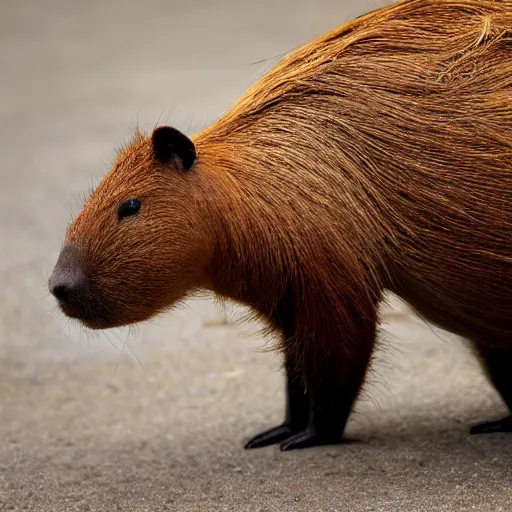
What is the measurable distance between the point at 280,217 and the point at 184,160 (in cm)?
40

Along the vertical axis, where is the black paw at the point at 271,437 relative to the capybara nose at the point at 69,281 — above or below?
below

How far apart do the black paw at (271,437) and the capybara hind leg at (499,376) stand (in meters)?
0.77

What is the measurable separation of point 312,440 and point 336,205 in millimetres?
1050

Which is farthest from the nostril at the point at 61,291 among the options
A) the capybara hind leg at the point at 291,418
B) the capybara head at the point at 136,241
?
the capybara hind leg at the point at 291,418

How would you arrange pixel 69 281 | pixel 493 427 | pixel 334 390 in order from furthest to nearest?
→ pixel 493 427
pixel 334 390
pixel 69 281

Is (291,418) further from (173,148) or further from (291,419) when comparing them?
(173,148)

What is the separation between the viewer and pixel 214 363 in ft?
19.9

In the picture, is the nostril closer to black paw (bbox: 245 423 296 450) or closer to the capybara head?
the capybara head

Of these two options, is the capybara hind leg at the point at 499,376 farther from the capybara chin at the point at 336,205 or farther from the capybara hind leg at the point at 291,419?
the capybara hind leg at the point at 291,419

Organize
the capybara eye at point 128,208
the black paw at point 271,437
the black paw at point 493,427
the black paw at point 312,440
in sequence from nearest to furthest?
the capybara eye at point 128,208
the black paw at point 312,440
the black paw at point 493,427
the black paw at point 271,437

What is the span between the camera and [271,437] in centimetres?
457

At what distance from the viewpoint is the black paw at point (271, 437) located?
15.0ft

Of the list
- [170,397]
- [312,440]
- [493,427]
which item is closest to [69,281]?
[312,440]

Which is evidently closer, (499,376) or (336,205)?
(336,205)
